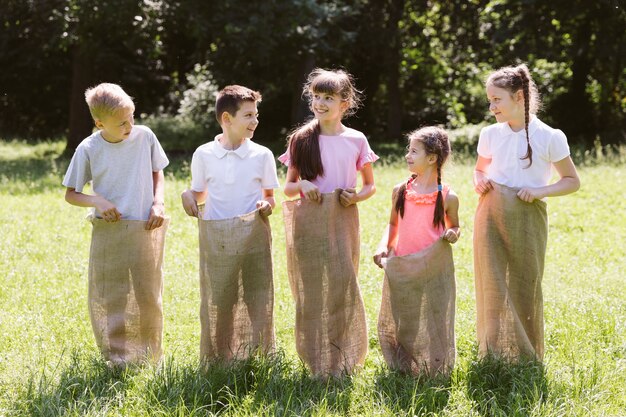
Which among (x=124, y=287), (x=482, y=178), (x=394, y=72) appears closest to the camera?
(x=482, y=178)

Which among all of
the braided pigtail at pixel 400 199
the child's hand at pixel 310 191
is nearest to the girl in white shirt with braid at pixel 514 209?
the braided pigtail at pixel 400 199

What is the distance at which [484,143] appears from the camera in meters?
4.78

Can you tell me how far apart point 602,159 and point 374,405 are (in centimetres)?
1177

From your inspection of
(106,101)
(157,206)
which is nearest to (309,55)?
(157,206)

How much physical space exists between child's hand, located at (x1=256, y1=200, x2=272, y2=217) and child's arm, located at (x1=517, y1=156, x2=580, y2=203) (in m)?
1.50

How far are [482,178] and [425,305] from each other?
2.90ft

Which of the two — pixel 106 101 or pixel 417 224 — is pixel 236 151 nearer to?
pixel 106 101

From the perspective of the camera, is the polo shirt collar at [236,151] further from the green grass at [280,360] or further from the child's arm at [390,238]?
the green grass at [280,360]

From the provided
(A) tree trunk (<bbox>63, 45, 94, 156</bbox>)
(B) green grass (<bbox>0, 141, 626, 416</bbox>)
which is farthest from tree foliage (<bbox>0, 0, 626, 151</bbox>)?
(B) green grass (<bbox>0, 141, 626, 416</bbox>)

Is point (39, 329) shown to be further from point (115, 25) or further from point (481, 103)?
point (481, 103)

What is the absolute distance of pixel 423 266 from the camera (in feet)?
14.6

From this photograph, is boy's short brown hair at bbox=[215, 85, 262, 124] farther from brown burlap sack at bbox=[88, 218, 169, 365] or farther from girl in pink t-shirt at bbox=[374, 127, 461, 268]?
girl in pink t-shirt at bbox=[374, 127, 461, 268]

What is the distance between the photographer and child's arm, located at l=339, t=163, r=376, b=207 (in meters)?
4.58

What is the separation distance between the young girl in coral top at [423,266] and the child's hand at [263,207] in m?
0.72
